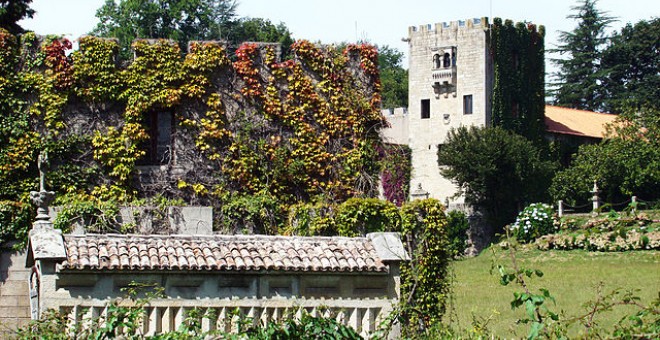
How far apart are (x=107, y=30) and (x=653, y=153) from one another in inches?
1045

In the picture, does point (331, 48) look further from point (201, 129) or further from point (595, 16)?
point (595, 16)

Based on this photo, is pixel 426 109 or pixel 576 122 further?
pixel 576 122

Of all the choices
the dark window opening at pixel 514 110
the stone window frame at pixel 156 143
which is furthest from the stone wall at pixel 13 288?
the dark window opening at pixel 514 110

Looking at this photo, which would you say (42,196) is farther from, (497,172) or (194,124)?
(497,172)

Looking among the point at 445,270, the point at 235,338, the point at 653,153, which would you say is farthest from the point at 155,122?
the point at 653,153

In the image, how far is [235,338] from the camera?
12.1 metres

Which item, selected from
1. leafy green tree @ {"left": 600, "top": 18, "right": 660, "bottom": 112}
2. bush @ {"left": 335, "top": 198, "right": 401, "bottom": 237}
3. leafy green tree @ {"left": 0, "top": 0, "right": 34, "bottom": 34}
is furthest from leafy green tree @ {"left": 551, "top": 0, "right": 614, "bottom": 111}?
bush @ {"left": 335, "top": 198, "right": 401, "bottom": 237}

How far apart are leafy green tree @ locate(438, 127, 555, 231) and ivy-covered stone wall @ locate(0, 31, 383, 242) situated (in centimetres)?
3733

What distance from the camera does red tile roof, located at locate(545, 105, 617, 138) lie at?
68.8 m

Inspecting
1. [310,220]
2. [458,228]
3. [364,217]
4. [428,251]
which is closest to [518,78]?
[458,228]

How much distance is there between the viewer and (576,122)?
71.6m

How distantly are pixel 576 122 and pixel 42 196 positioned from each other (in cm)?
5633

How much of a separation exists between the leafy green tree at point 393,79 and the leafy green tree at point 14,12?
117ft

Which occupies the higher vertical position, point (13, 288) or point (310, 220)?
point (310, 220)
